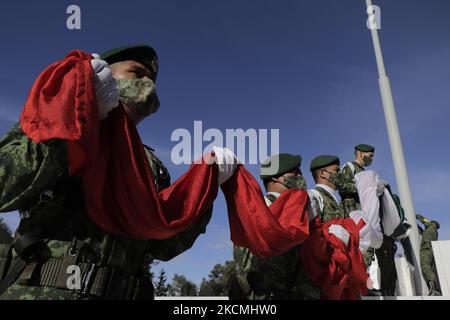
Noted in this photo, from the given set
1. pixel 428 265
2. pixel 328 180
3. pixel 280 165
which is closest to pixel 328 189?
pixel 328 180

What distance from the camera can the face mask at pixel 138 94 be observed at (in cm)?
202

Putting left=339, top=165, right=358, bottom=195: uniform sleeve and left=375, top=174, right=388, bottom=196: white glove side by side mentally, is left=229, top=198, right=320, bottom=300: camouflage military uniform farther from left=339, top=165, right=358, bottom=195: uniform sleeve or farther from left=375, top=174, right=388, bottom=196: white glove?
left=339, top=165, right=358, bottom=195: uniform sleeve

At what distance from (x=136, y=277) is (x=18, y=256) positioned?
2.11ft

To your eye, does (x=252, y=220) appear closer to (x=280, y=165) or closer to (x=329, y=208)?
(x=280, y=165)

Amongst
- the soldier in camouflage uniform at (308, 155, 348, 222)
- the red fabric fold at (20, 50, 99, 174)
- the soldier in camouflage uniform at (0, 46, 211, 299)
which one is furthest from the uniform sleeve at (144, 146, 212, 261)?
the soldier in camouflage uniform at (308, 155, 348, 222)

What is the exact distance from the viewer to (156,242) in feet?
7.84

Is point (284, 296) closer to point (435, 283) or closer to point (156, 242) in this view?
point (156, 242)

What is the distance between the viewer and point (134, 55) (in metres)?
2.44

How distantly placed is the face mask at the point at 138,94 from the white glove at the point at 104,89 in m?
0.24

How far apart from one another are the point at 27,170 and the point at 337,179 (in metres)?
5.10

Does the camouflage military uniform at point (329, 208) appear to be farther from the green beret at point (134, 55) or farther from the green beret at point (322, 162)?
the green beret at point (134, 55)

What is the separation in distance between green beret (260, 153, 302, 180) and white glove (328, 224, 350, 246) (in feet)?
2.85

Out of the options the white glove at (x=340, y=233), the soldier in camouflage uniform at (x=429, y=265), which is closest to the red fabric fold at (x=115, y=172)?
the white glove at (x=340, y=233)

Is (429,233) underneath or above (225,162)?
above
